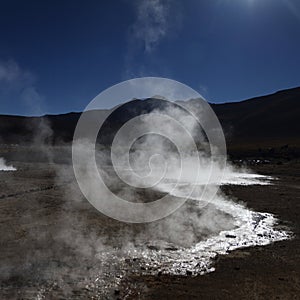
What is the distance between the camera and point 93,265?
763 cm

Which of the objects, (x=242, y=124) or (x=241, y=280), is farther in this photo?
(x=242, y=124)

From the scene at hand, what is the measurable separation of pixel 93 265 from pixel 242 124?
100991 mm

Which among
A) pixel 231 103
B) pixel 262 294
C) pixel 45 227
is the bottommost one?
pixel 262 294

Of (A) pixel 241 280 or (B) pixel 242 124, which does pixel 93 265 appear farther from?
(B) pixel 242 124

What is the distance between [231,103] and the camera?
142m

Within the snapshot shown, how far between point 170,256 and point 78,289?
9.15 ft

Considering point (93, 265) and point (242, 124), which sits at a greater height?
point (242, 124)

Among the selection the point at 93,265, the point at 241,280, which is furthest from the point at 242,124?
the point at 93,265

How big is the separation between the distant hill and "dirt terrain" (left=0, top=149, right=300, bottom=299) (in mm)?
64872

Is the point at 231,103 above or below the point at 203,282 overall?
above

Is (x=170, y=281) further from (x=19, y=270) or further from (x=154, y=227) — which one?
(x=154, y=227)

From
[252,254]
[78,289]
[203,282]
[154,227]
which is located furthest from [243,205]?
[78,289]

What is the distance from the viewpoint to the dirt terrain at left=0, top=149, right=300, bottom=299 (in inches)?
256

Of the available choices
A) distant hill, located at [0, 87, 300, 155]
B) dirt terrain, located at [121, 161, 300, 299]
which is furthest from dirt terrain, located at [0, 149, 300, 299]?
distant hill, located at [0, 87, 300, 155]
